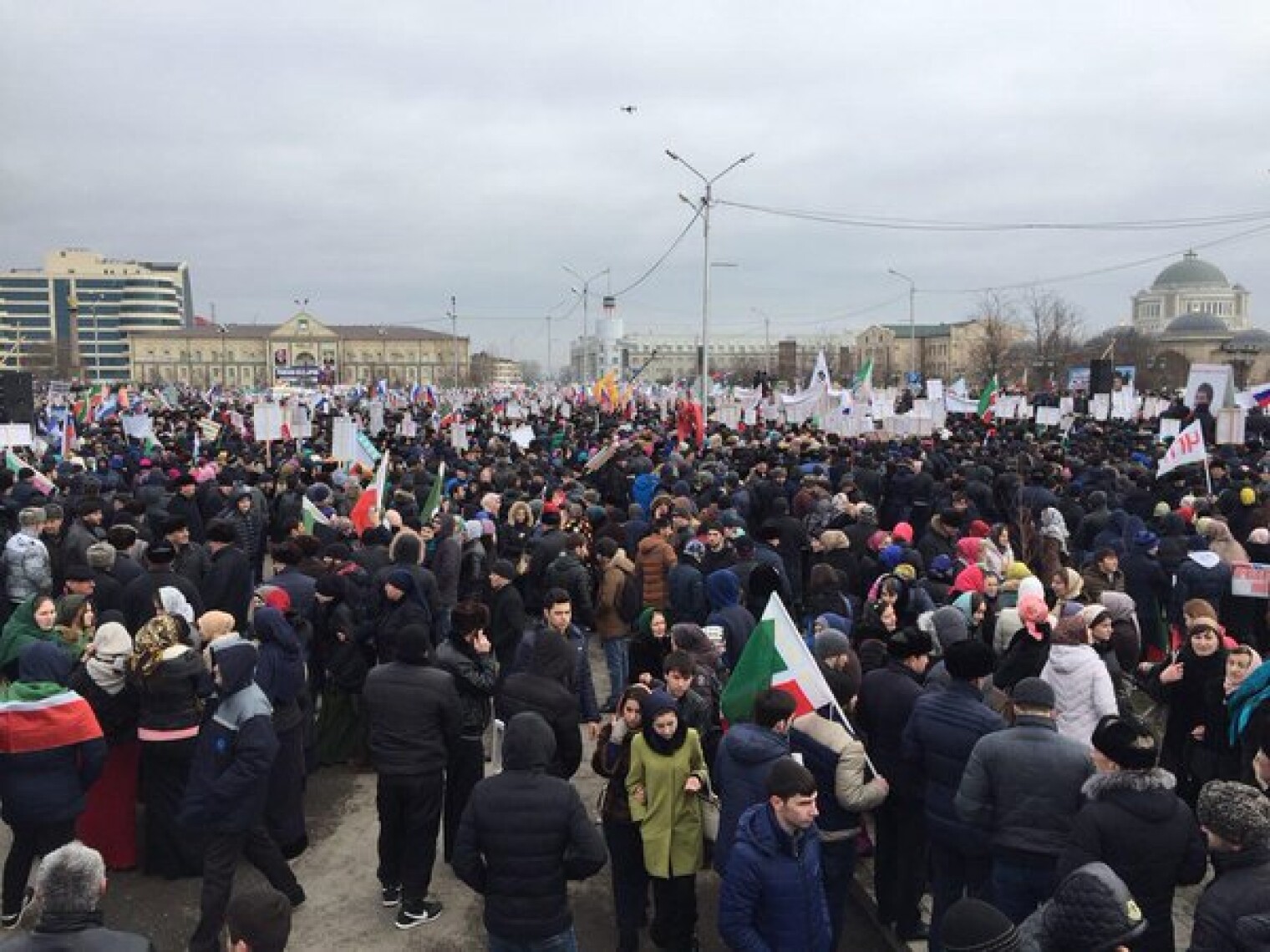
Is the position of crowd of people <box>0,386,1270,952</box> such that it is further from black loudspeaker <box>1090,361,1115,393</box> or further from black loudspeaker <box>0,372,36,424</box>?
black loudspeaker <box>1090,361,1115,393</box>

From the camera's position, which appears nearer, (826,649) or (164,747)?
(826,649)

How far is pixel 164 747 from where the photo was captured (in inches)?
233

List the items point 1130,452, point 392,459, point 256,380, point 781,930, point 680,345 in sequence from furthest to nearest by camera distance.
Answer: point 680,345
point 256,380
point 392,459
point 1130,452
point 781,930

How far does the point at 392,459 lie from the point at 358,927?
13.5m

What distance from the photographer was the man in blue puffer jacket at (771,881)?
12.8 ft

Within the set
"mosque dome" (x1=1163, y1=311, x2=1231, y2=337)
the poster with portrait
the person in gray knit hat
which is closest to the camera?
the person in gray knit hat

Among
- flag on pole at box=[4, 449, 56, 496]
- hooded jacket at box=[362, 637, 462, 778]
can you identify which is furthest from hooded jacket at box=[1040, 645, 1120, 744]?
flag on pole at box=[4, 449, 56, 496]

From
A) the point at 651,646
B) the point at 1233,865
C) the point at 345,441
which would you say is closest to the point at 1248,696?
the point at 1233,865

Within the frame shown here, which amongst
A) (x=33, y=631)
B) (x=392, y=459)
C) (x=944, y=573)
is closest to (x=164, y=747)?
(x=33, y=631)

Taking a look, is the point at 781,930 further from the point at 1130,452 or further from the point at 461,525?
the point at 1130,452

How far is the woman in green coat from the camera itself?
4.89 metres

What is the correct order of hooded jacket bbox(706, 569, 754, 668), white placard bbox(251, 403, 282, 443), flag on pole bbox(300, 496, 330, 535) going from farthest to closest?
white placard bbox(251, 403, 282, 443)
flag on pole bbox(300, 496, 330, 535)
hooded jacket bbox(706, 569, 754, 668)

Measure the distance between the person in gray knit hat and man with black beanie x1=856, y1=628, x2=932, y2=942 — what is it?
1670mm

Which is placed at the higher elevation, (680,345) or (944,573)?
(680,345)
